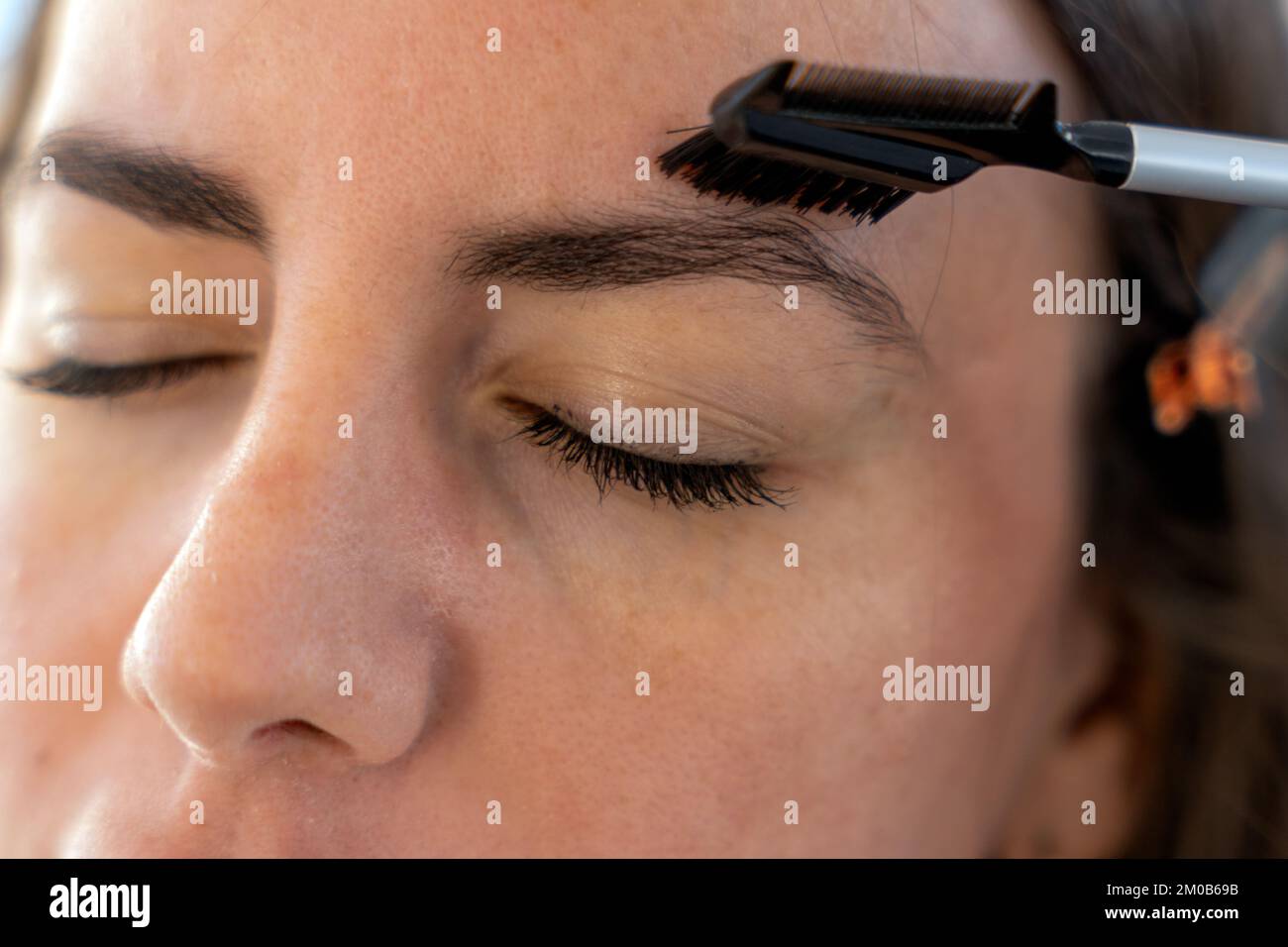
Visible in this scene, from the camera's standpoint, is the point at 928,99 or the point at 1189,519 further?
the point at 1189,519

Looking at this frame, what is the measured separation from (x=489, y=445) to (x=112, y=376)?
0.24 meters

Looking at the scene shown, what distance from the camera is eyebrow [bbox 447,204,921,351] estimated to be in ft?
1.68

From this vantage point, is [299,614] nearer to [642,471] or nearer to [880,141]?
[642,471]

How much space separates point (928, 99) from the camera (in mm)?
507

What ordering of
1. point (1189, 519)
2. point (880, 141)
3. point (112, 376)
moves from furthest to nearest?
point (1189, 519) → point (112, 376) → point (880, 141)

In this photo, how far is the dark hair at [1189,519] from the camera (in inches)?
27.6

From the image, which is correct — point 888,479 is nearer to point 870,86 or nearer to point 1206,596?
point 870,86

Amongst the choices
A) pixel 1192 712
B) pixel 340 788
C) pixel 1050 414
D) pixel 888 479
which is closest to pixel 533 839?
pixel 340 788

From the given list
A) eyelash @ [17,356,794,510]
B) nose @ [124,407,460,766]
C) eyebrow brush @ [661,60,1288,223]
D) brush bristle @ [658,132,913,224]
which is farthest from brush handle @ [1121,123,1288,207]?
nose @ [124,407,460,766]

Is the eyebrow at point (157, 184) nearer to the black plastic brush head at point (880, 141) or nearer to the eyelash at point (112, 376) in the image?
the eyelash at point (112, 376)

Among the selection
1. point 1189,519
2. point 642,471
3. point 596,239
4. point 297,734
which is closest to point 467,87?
point 596,239

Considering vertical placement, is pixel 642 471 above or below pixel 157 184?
below

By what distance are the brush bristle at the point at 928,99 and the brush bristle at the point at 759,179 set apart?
0.04 m
